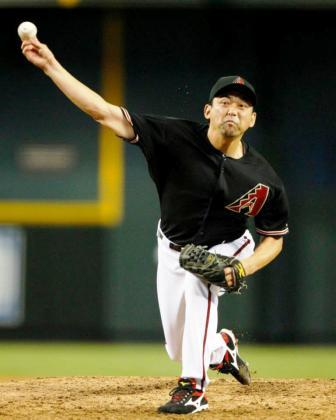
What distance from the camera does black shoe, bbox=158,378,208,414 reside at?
4.12 meters

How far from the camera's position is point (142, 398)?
468 cm

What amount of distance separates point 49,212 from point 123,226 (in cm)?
69

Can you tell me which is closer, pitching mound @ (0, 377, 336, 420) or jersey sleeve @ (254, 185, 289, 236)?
pitching mound @ (0, 377, 336, 420)

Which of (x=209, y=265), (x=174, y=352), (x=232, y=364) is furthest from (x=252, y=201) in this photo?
(x=232, y=364)

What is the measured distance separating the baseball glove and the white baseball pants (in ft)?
0.42

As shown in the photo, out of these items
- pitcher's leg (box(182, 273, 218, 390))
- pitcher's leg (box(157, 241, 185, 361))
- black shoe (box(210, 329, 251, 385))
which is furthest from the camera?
black shoe (box(210, 329, 251, 385))

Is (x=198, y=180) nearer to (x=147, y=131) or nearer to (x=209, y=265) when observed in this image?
(x=147, y=131)

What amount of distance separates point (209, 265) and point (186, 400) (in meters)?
0.60

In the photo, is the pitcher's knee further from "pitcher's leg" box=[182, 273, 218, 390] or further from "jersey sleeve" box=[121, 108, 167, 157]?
"jersey sleeve" box=[121, 108, 167, 157]

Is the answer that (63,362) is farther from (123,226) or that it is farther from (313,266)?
(313,266)

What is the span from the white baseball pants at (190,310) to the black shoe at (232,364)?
4 cm

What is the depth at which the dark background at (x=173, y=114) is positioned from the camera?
8602 millimetres

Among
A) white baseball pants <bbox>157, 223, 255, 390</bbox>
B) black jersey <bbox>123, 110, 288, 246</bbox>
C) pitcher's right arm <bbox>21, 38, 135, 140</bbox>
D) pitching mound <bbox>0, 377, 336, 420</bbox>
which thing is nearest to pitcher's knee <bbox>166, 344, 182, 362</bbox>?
white baseball pants <bbox>157, 223, 255, 390</bbox>

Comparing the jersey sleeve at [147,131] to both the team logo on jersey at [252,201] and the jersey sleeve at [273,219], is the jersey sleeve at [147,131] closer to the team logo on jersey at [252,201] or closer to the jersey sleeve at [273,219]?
the team logo on jersey at [252,201]
